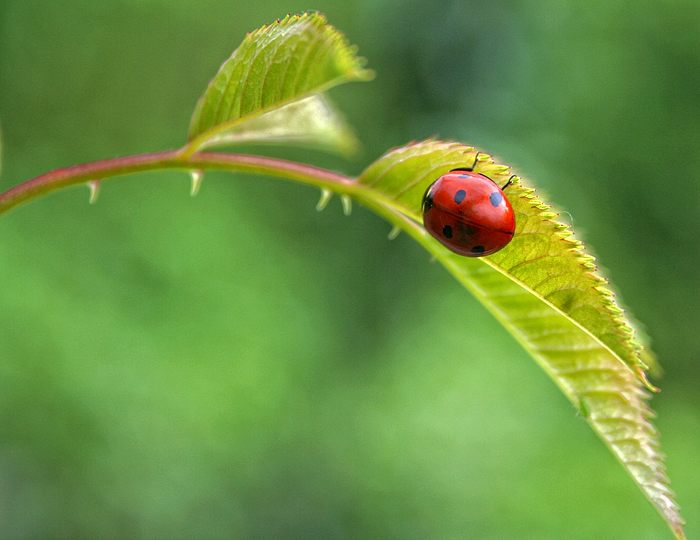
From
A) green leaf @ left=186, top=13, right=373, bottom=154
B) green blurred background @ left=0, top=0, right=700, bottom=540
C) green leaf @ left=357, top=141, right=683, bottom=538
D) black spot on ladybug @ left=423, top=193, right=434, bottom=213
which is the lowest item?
green leaf @ left=357, top=141, right=683, bottom=538

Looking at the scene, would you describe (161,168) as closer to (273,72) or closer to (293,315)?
(273,72)

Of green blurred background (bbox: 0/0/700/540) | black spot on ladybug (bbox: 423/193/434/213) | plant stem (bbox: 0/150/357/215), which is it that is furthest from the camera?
green blurred background (bbox: 0/0/700/540)

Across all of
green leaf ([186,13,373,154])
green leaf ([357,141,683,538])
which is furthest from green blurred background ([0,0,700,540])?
green leaf ([186,13,373,154])

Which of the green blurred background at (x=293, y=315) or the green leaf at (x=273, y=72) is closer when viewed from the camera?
the green leaf at (x=273, y=72)

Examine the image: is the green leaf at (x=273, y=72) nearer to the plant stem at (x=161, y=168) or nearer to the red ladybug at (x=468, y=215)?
the plant stem at (x=161, y=168)

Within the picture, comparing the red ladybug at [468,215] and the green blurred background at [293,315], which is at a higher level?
the green blurred background at [293,315]

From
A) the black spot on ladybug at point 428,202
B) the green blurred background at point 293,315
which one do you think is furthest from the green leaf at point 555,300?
the green blurred background at point 293,315

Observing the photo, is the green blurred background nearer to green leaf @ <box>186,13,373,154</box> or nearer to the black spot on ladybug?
the black spot on ladybug
